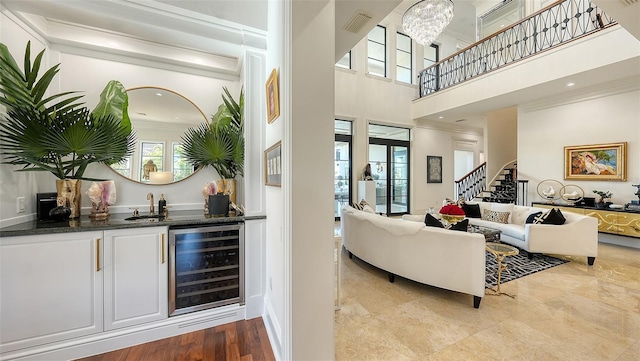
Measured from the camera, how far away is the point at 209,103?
2.80 m

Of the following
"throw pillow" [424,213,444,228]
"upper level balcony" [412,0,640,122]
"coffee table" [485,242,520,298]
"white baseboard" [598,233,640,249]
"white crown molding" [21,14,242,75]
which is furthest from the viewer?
A: "white baseboard" [598,233,640,249]

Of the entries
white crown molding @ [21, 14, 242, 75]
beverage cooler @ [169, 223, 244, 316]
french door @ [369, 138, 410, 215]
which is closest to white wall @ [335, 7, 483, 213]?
french door @ [369, 138, 410, 215]

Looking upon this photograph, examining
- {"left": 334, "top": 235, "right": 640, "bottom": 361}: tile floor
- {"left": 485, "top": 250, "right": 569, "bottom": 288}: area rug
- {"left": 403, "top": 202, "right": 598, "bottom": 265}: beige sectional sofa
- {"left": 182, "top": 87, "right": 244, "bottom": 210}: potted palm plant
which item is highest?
{"left": 182, "top": 87, "right": 244, "bottom": 210}: potted palm plant

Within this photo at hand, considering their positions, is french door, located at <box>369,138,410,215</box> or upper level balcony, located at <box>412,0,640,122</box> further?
french door, located at <box>369,138,410,215</box>

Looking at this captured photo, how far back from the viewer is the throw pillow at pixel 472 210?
5023 millimetres

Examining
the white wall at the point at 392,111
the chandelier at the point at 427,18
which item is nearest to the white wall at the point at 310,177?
the chandelier at the point at 427,18

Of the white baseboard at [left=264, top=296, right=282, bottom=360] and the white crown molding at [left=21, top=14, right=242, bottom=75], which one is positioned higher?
the white crown molding at [left=21, top=14, right=242, bottom=75]

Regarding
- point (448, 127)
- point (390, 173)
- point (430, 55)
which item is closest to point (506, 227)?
point (390, 173)

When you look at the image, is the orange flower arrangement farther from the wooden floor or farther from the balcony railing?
the balcony railing

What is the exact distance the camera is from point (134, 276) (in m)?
1.89

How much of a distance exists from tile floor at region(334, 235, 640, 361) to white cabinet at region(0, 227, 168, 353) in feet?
5.28

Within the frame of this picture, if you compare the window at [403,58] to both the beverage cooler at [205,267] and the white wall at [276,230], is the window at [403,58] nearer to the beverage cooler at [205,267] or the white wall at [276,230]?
the white wall at [276,230]

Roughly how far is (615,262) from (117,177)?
670cm

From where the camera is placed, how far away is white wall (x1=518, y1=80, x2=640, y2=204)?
4.56 meters
